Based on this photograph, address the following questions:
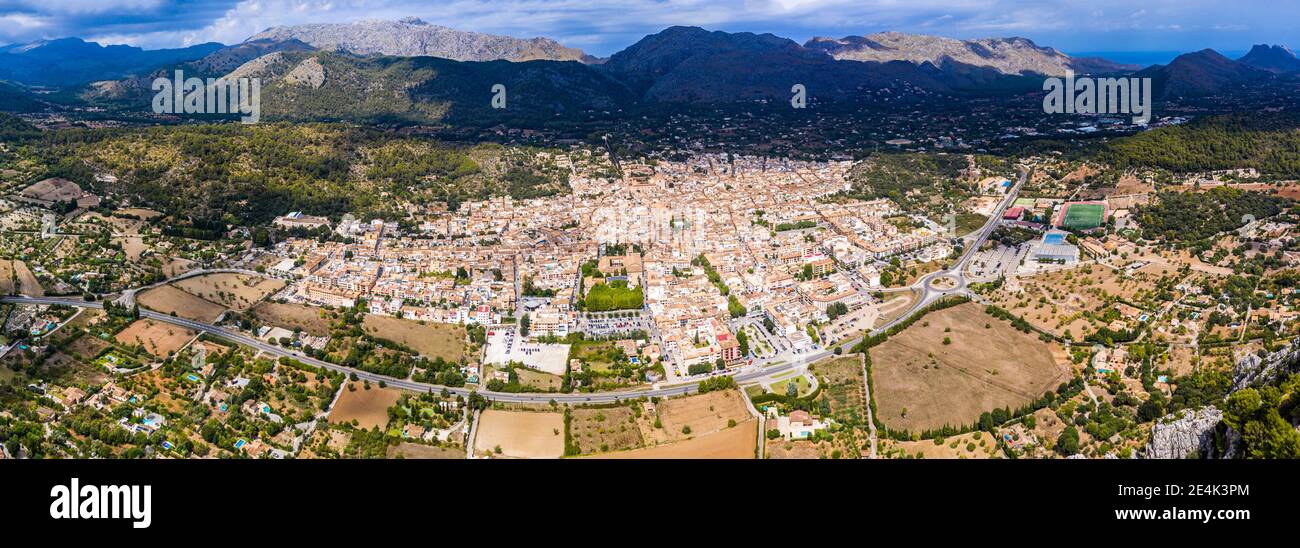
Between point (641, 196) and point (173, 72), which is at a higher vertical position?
point (173, 72)

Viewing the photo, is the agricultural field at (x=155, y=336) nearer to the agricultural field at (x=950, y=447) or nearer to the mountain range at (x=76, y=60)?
the agricultural field at (x=950, y=447)

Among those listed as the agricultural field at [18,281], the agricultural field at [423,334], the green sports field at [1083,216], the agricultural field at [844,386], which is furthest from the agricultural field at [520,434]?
the green sports field at [1083,216]

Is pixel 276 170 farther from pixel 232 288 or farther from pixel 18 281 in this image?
pixel 18 281

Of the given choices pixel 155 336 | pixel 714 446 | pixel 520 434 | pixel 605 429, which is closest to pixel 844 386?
pixel 714 446

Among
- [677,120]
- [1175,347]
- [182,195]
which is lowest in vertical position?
[1175,347]

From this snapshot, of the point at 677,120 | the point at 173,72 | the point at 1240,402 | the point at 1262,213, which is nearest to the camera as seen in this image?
the point at 1240,402

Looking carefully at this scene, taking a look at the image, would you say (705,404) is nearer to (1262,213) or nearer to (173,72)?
(1262,213)

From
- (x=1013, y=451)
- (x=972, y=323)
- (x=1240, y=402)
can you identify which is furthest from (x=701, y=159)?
(x=1240, y=402)

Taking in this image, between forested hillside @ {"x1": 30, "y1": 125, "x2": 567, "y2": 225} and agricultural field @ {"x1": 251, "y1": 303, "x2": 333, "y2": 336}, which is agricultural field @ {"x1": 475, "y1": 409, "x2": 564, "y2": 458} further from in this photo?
forested hillside @ {"x1": 30, "y1": 125, "x2": 567, "y2": 225}
